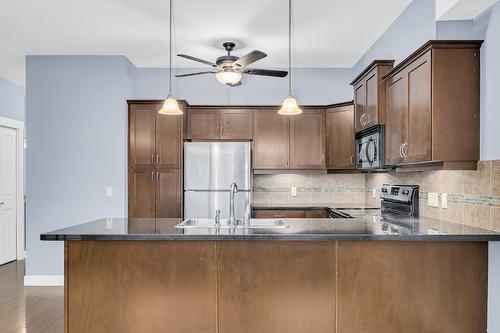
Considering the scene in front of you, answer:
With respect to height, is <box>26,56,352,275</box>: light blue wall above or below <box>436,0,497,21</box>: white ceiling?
below

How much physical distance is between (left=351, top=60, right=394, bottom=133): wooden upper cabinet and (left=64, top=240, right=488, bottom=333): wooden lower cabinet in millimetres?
1368

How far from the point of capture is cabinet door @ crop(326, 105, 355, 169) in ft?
14.8

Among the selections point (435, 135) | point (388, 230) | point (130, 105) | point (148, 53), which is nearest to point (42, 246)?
point (130, 105)

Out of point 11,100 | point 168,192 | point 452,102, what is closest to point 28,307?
point 168,192

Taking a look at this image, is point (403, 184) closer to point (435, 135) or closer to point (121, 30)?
point (435, 135)

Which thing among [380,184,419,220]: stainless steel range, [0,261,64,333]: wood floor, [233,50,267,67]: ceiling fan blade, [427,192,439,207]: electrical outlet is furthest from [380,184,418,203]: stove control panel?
[0,261,64,333]: wood floor

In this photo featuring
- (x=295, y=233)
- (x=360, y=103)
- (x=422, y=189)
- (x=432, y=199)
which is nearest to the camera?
(x=295, y=233)

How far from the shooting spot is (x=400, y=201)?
3312 millimetres

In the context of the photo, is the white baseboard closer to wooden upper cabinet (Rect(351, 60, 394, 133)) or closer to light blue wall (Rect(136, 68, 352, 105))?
light blue wall (Rect(136, 68, 352, 105))

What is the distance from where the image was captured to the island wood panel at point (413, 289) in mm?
2148

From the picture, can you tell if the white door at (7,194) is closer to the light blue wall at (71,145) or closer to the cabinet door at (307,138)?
the light blue wall at (71,145)

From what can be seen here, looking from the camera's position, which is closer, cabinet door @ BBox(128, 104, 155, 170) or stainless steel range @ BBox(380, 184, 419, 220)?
stainless steel range @ BBox(380, 184, 419, 220)

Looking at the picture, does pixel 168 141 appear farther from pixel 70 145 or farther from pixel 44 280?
pixel 44 280

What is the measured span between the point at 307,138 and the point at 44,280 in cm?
365
